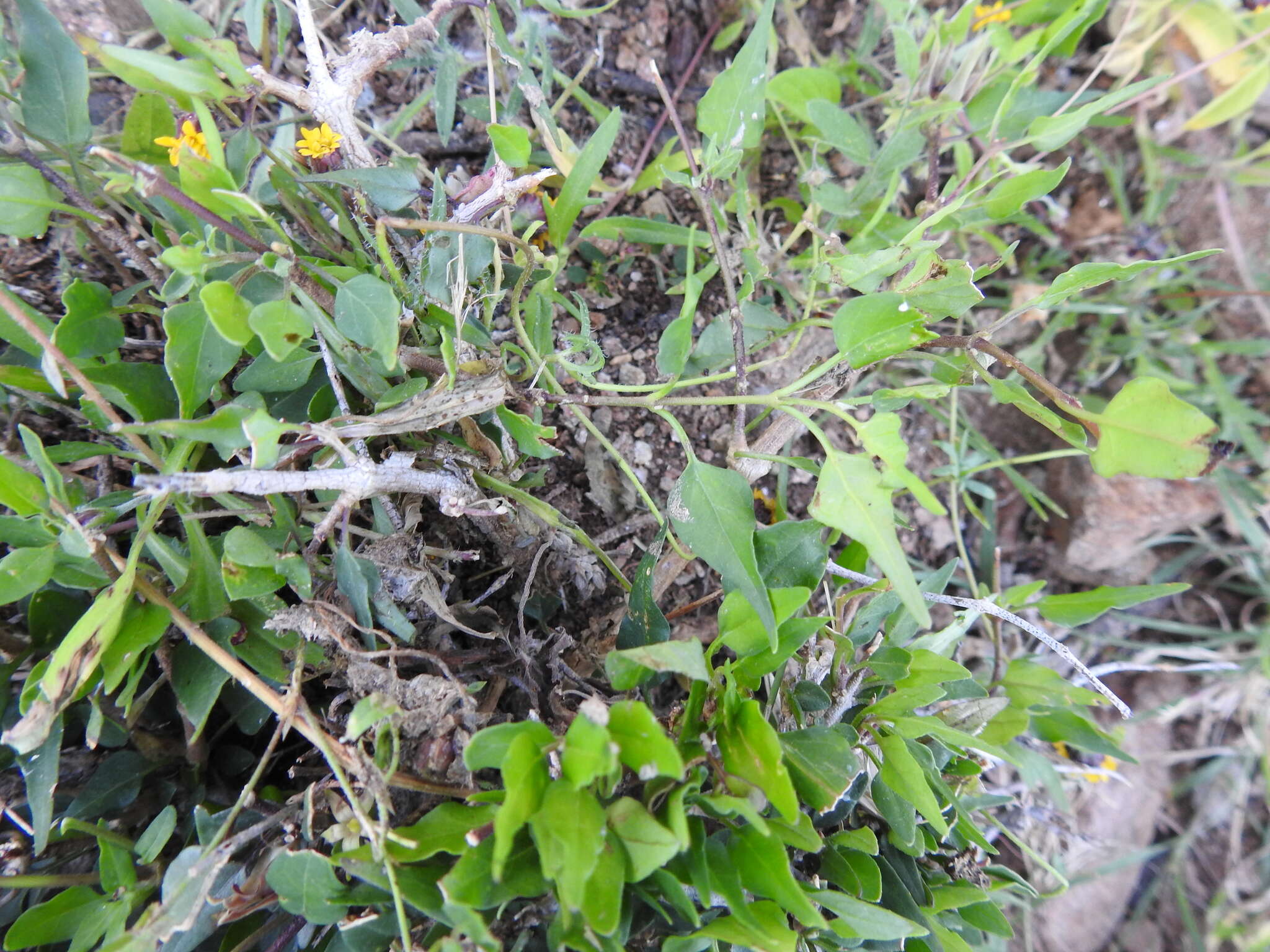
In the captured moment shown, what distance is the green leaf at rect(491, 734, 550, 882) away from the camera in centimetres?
64

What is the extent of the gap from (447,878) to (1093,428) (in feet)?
2.79

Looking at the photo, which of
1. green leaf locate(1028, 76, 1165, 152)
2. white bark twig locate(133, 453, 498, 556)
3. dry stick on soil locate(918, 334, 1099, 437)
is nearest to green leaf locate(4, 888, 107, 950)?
white bark twig locate(133, 453, 498, 556)

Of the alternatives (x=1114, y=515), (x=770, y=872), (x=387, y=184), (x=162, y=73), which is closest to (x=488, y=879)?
(x=770, y=872)

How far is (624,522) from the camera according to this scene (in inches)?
45.3

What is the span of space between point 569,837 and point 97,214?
0.92 metres

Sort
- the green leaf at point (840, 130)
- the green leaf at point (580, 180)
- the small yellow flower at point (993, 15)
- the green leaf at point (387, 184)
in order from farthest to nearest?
1. the small yellow flower at point (993, 15)
2. the green leaf at point (840, 130)
3. the green leaf at point (580, 180)
4. the green leaf at point (387, 184)

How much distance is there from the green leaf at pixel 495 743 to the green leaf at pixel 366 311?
396 mm

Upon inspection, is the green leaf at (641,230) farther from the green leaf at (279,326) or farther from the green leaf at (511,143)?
the green leaf at (279,326)

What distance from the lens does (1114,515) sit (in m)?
1.69

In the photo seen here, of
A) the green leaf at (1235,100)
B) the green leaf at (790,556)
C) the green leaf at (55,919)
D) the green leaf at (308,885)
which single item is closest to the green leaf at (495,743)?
the green leaf at (308,885)

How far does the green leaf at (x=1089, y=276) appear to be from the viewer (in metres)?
0.77

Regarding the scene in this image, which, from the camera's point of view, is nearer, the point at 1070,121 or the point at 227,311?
the point at 227,311

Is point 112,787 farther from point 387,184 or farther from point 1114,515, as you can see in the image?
point 1114,515

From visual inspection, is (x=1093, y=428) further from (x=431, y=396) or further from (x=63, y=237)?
(x=63, y=237)
